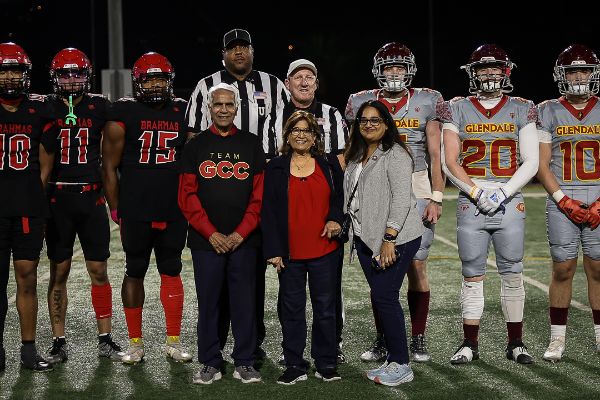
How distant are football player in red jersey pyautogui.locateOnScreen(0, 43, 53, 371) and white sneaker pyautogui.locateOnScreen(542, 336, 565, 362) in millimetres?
2858

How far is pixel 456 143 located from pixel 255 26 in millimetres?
28349

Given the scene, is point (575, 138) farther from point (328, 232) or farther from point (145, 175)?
point (145, 175)

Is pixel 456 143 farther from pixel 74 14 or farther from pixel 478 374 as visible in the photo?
pixel 74 14

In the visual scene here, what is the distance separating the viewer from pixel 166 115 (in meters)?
5.38

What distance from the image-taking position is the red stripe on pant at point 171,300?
18.0ft

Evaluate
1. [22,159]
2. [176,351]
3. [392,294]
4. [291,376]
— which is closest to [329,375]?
[291,376]

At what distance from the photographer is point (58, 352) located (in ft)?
17.9

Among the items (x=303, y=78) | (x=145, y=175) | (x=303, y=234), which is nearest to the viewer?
(x=303, y=234)

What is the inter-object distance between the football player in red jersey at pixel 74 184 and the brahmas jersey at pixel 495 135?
7.15 feet

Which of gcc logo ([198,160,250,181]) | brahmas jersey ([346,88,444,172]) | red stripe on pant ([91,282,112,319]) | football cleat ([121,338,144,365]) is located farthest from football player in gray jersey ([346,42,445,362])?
red stripe on pant ([91,282,112,319])

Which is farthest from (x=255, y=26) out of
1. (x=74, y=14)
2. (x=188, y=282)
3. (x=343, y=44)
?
(x=188, y=282)

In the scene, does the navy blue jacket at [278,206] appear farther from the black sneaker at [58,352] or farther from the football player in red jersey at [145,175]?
the black sneaker at [58,352]

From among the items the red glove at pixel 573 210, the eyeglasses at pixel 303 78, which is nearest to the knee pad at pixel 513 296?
the red glove at pixel 573 210

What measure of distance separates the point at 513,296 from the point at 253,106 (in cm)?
189
